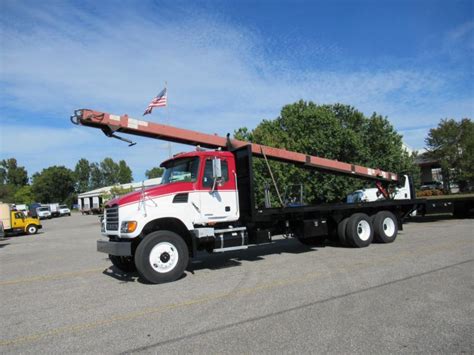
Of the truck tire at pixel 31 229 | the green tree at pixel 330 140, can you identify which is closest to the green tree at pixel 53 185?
the truck tire at pixel 31 229

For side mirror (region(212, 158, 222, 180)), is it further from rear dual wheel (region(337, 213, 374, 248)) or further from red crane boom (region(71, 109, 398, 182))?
rear dual wheel (region(337, 213, 374, 248))

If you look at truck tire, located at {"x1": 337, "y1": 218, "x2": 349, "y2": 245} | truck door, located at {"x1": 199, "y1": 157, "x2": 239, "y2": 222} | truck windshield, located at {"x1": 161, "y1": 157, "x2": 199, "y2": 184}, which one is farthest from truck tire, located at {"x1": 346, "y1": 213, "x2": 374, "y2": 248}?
truck windshield, located at {"x1": 161, "y1": 157, "x2": 199, "y2": 184}

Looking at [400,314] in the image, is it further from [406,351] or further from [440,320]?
[406,351]

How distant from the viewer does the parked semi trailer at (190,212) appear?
8.62m

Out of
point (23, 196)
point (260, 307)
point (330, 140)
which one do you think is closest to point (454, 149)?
point (330, 140)

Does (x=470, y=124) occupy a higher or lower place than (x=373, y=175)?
higher

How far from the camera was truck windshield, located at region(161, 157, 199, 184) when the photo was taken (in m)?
9.70

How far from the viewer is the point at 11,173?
12206 cm

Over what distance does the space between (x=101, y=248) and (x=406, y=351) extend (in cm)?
665

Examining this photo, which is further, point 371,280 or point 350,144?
point 350,144

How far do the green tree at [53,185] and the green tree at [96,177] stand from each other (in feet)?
51.7

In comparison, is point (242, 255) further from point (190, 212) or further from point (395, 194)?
point (395, 194)

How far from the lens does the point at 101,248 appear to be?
909 centimetres

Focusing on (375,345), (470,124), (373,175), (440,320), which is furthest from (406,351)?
(470,124)
